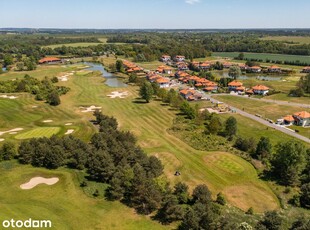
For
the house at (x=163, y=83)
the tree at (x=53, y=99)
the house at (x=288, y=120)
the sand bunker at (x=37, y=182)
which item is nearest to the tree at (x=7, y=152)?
the sand bunker at (x=37, y=182)

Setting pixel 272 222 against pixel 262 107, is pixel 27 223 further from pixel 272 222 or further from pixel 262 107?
pixel 262 107

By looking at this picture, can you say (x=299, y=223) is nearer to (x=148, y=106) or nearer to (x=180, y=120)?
(x=180, y=120)

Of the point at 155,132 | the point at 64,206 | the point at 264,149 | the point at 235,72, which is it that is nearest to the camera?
the point at 64,206

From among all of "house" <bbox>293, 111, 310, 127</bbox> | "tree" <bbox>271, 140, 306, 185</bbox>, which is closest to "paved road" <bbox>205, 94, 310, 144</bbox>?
"house" <bbox>293, 111, 310, 127</bbox>

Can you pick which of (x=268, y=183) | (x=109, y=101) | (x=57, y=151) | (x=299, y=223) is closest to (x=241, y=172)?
(x=268, y=183)

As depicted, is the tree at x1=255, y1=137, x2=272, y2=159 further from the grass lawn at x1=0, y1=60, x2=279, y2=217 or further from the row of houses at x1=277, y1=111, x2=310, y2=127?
the row of houses at x1=277, y1=111, x2=310, y2=127

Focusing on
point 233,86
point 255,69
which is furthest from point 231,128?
point 255,69
